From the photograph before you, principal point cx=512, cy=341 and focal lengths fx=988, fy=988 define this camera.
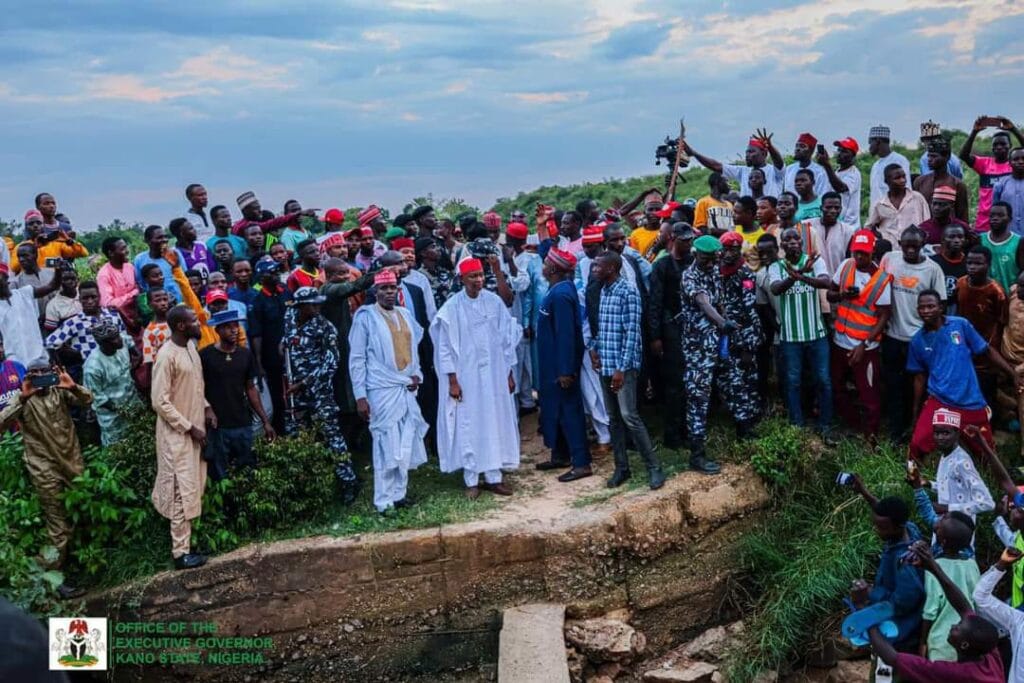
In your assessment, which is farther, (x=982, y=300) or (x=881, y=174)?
(x=881, y=174)

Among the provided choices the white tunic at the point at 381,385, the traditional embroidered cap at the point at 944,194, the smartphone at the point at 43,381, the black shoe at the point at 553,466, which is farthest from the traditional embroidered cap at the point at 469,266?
the traditional embroidered cap at the point at 944,194

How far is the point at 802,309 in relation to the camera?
27.6 feet

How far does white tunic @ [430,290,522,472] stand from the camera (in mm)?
8266

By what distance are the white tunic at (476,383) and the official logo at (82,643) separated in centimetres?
291

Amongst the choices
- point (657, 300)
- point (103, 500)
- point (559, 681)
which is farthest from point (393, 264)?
point (559, 681)

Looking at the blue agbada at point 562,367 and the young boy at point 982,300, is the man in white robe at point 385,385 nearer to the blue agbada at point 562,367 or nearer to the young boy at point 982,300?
the blue agbada at point 562,367

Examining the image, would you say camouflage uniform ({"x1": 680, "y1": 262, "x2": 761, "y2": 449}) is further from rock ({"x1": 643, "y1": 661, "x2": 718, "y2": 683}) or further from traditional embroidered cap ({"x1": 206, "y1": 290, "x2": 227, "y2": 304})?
traditional embroidered cap ({"x1": 206, "y1": 290, "x2": 227, "y2": 304})

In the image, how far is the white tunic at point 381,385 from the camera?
313 inches

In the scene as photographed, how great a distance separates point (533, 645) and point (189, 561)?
2.66m

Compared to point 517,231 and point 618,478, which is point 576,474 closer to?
point 618,478

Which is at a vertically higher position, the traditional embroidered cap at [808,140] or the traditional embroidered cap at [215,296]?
the traditional embroidered cap at [808,140]

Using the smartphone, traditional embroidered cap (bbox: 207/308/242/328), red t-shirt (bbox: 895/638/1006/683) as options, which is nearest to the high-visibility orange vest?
red t-shirt (bbox: 895/638/1006/683)

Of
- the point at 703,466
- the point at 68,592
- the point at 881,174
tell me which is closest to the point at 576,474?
the point at 703,466

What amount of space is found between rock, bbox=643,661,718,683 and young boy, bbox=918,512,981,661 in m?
1.91
